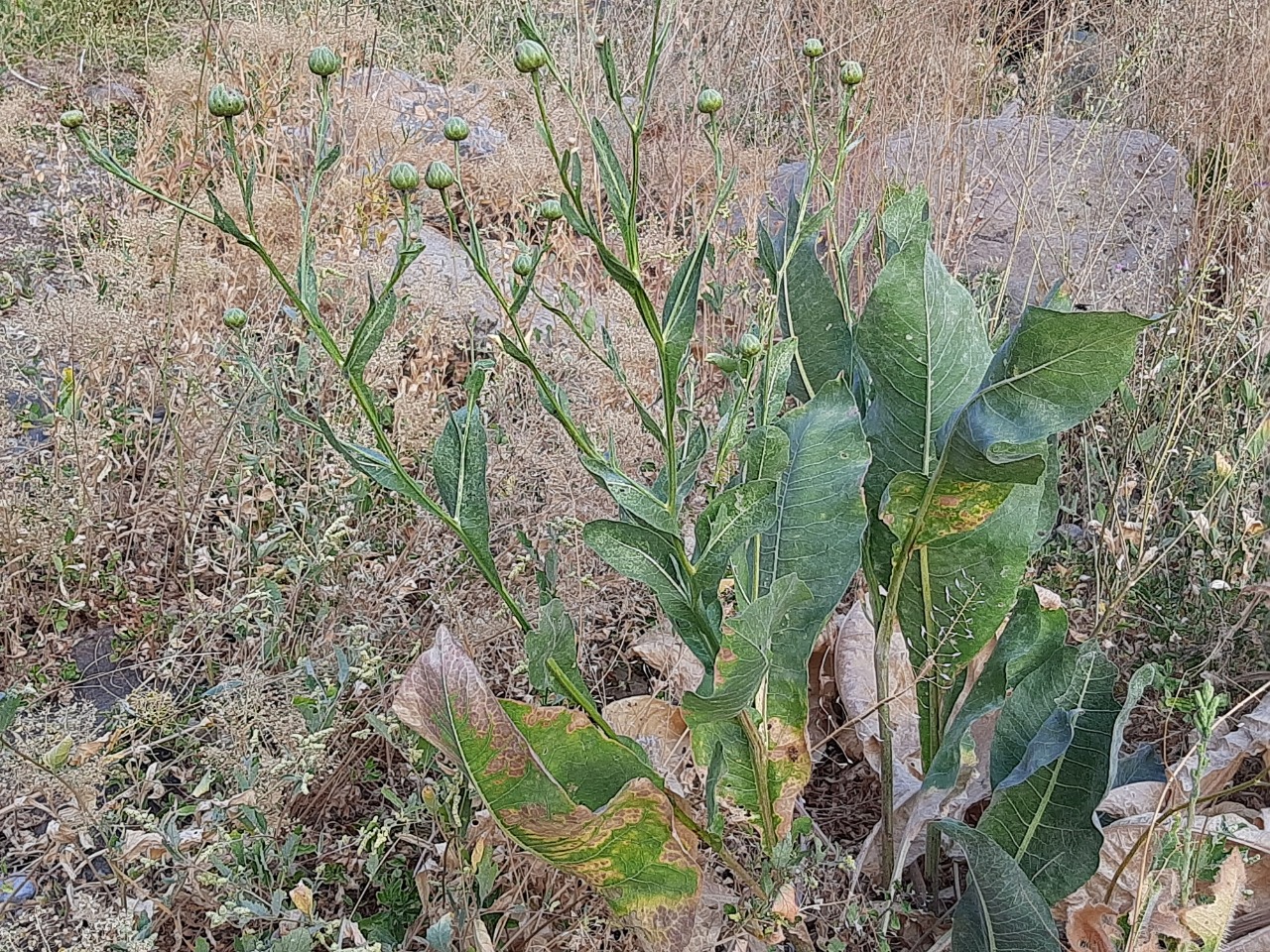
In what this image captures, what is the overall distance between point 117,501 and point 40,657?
13.7 inches

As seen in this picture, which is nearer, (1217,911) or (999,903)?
(1217,911)

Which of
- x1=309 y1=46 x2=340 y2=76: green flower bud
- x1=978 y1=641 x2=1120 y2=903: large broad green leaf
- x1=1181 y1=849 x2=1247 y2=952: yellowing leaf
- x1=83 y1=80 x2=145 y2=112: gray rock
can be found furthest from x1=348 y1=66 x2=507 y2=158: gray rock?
x1=1181 y1=849 x2=1247 y2=952: yellowing leaf

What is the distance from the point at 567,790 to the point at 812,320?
2.26 ft

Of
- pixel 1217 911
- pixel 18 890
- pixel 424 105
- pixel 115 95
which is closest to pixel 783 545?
pixel 1217 911

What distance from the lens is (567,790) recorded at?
1192 mm

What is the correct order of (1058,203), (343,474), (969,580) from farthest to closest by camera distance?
1. (1058,203)
2. (343,474)
3. (969,580)

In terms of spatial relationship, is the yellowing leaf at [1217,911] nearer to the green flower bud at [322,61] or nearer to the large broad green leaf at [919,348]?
the large broad green leaf at [919,348]

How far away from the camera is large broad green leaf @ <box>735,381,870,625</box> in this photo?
127 centimetres

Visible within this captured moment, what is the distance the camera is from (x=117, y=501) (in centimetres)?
211

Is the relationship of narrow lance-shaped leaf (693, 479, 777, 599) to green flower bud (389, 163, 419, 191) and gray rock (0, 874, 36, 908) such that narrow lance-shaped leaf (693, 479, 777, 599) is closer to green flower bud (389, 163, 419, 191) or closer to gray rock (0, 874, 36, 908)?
green flower bud (389, 163, 419, 191)

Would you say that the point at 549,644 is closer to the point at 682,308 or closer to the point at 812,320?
the point at 682,308

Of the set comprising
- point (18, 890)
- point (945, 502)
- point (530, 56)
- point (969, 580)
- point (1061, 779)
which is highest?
point (530, 56)

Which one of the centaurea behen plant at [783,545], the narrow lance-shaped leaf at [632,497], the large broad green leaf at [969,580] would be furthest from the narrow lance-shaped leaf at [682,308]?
the large broad green leaf at [969,580]

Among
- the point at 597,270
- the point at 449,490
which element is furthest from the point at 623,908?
the point at 597,270
